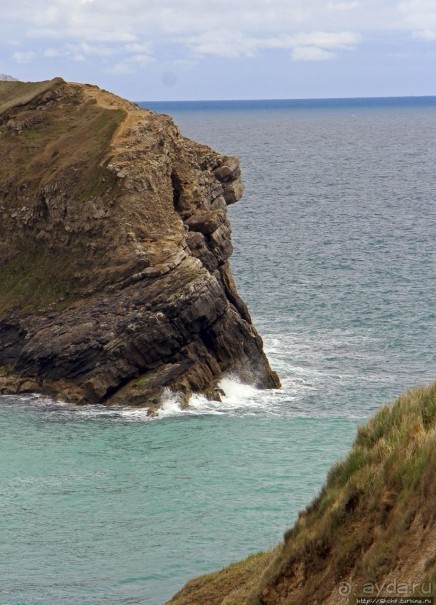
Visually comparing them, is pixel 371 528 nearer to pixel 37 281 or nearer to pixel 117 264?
pixel 117 264

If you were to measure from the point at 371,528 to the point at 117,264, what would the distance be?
37.4m

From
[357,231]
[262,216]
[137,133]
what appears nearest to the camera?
[137,133]

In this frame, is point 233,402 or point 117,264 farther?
point 117,264

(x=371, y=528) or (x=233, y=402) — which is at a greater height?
(x=371, y=528)

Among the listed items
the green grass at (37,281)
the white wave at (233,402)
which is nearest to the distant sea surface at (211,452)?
the white wave at (233,402)

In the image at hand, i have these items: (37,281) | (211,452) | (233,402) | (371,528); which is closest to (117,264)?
(37,281)

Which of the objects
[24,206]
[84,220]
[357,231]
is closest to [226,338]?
[84,220]

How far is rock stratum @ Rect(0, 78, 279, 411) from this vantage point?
52375 mm

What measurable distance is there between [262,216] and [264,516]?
86.5 meters

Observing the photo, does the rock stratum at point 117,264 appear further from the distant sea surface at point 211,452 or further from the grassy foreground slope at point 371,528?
the grassy foreground slope at point 371,528

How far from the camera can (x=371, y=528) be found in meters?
18.8

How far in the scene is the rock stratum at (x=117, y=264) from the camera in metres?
52.4

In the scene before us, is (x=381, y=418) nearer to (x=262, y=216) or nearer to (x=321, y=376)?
(x=321, y=376)

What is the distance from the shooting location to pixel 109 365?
171 ft
